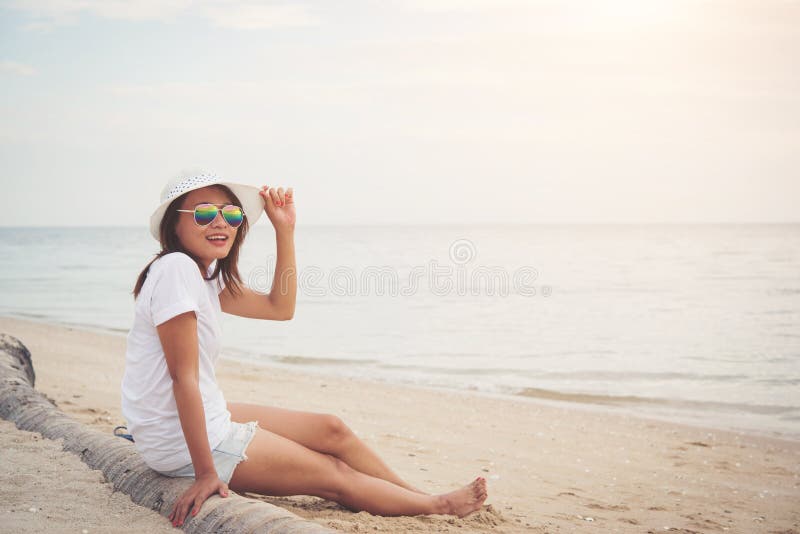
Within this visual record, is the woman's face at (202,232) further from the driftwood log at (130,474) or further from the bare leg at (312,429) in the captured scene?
the driftwood log at (130,474)

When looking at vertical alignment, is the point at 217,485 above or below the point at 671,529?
above

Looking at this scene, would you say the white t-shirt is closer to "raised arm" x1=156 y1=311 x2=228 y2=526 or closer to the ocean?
"raised arm" x1=156 y1=311 x2=228 y2=526

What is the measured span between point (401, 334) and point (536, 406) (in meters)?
7.18

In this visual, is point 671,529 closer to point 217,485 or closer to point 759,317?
point 217,485

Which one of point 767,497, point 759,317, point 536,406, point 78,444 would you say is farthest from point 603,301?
point 78,444

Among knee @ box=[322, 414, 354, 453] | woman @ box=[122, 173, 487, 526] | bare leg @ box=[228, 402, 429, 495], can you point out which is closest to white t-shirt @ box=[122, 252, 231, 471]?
woman @ box=[122, 173, 487, 526]

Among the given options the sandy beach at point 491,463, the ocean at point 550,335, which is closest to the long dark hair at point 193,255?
the sandy beach at point 491,463

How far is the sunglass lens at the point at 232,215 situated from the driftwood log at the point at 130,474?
47.4 inches

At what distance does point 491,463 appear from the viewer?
6.11 meters

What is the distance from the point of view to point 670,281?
30719mm

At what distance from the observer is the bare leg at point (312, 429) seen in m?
3.58

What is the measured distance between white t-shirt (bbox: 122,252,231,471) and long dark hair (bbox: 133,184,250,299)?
0.14 meters

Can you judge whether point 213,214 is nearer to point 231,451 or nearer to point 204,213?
point 204,213

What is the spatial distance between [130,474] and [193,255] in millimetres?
1154
